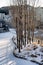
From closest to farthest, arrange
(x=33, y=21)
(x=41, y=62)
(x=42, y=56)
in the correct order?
(x=41, y=62) < (x=42, y=56) < (x=33, y=21)

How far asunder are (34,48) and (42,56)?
2.77 ft

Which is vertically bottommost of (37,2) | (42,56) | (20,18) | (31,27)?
(42,56)

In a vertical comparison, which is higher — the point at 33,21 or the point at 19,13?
the point at 19,13

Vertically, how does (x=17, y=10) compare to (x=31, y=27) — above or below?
above

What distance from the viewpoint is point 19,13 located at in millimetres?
5391

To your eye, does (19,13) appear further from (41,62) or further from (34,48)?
(41,62)

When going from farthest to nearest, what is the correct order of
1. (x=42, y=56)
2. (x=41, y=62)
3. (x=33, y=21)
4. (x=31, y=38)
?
(x=31, y=38) → (x=33, y=21) → (x=42, y=56) → (x=41, y=62)

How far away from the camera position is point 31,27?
6543 mm

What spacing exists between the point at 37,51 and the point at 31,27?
1.70 m

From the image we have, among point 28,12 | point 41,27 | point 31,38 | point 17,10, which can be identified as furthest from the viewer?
point 41,27

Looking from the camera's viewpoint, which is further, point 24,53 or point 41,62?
point 24,53

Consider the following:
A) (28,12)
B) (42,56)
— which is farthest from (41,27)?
(42,56)

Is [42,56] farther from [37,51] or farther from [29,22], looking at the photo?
[29,22]

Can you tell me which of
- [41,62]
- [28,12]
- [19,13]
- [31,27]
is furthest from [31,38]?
[41,62]
